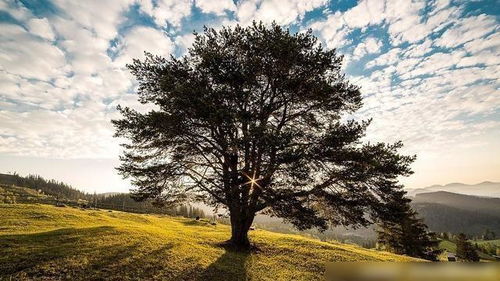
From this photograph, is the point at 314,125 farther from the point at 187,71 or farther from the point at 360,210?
the point at 187,71

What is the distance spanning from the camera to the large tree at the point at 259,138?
17.7m

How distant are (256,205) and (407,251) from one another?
38986mm

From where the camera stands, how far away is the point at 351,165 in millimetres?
18031

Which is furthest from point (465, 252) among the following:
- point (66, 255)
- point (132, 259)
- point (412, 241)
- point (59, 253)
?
point (59, 253)

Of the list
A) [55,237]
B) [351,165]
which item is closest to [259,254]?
[351,165]

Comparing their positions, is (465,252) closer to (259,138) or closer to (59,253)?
(259,138)

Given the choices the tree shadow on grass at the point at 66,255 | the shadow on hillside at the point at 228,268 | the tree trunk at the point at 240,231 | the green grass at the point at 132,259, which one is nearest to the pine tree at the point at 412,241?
the green grass at the point at 132,259

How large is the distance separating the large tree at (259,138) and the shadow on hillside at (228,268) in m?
3.14

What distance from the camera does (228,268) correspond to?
16281 mm

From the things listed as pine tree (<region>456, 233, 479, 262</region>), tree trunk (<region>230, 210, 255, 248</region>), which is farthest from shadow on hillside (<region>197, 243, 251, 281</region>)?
pine tree (<region>456, 233, 479, 262</region>)

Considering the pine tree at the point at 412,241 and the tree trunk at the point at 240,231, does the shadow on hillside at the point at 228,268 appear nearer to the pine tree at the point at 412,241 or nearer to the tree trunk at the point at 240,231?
the tree trunk at the point at 240,231

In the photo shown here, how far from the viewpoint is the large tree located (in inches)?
695

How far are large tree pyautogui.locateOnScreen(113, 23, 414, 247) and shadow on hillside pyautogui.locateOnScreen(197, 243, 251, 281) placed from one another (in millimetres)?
3144

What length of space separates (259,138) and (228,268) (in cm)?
706
